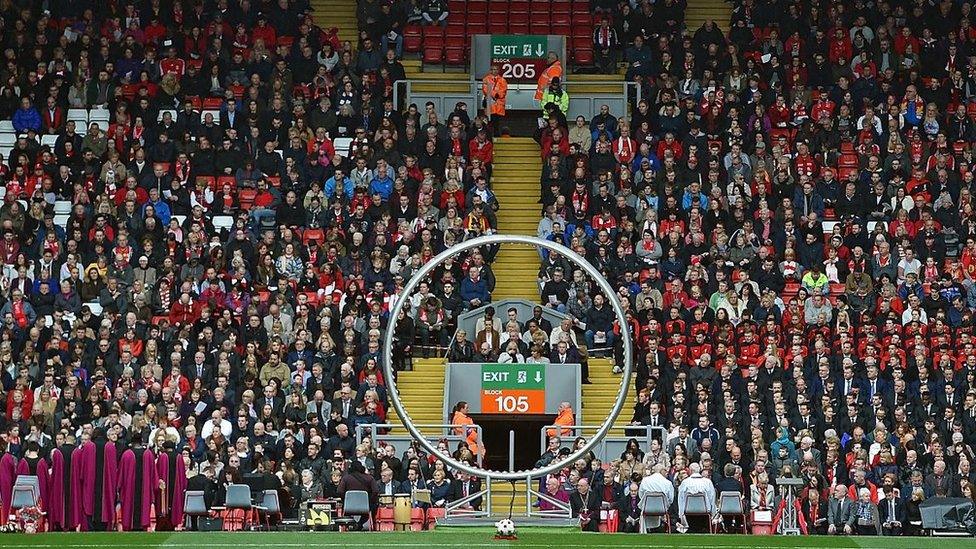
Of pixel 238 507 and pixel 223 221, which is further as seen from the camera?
pixel 223 221

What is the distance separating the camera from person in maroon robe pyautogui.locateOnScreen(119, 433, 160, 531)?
85.3 ft

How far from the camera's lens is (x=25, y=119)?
33844 mm

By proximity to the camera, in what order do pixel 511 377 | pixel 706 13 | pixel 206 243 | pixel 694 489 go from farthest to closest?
pixel 706 13
pixel 206 243
pixel 511 377
pixel 694 489

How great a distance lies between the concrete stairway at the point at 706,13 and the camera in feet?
122

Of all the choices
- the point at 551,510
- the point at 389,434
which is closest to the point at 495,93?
the point at 389,434

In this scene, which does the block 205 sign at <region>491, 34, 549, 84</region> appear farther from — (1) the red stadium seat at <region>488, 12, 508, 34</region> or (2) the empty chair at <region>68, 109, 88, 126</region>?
(2) the empty chair at <region>68, 109, 88, 126</region>

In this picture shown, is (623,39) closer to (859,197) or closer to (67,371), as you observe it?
(859,197)

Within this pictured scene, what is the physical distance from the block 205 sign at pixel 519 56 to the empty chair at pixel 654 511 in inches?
451

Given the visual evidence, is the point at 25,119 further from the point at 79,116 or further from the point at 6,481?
the point at 6,481

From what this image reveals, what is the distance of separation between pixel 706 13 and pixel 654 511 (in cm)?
1447

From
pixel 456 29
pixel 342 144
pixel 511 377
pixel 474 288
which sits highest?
pixel 456 29

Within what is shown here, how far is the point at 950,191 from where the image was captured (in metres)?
32.3

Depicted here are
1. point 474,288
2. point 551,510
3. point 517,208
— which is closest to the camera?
point 551,510

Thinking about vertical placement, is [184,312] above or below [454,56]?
below
